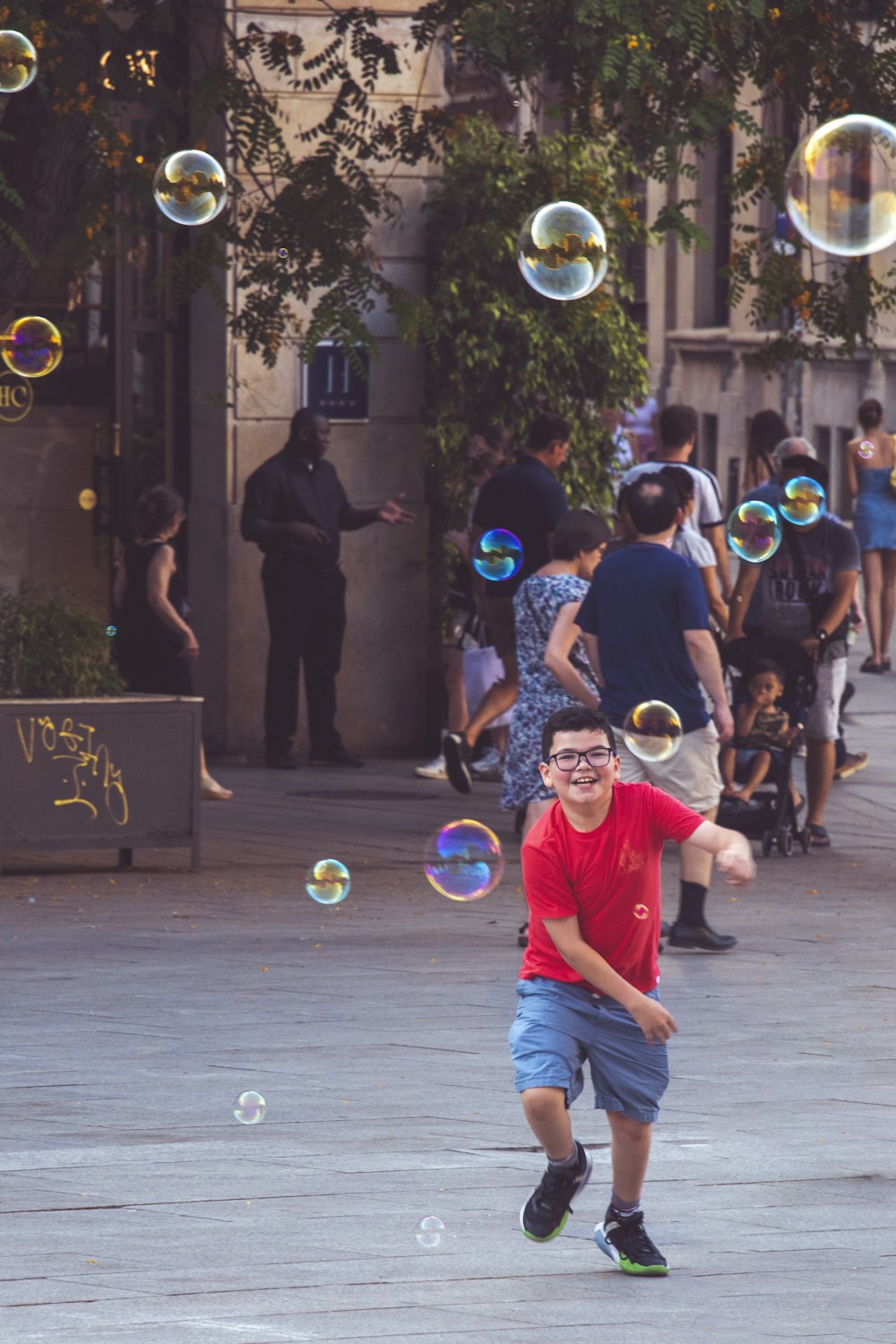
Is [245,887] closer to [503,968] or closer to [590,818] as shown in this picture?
[503,968]

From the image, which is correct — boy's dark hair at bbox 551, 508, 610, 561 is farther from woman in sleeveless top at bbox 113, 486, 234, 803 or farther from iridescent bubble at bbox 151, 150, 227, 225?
woman in sleeveless top at bbox 113, 486, 234, 803

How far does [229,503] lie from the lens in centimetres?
1436

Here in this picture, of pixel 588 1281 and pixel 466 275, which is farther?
pixel 466 275

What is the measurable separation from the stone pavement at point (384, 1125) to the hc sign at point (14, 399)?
454 cm

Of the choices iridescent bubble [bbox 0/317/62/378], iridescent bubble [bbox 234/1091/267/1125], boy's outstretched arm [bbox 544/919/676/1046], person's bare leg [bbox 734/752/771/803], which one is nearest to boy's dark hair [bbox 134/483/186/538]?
iridescent bubble [bbox 0/317/62/378]

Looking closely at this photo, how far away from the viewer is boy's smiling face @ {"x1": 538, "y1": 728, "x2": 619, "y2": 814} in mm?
4957

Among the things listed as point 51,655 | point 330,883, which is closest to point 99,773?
point 51,655

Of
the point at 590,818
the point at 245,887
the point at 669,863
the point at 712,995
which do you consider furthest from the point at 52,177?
the point at 590,818

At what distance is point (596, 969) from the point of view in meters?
5.01

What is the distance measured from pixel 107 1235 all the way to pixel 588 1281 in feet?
3.14

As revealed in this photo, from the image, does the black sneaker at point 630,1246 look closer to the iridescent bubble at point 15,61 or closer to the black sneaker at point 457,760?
the iridescent bubble at point 15,61

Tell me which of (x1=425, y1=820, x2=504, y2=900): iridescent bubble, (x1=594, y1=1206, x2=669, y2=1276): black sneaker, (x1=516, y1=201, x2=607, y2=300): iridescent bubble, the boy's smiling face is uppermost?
(x1=516, y1=201, x2=607, y2=300): iridescent bubble

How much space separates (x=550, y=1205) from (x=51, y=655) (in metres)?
5.77

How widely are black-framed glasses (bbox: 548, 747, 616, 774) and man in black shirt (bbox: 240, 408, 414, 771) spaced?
8.81 metres
